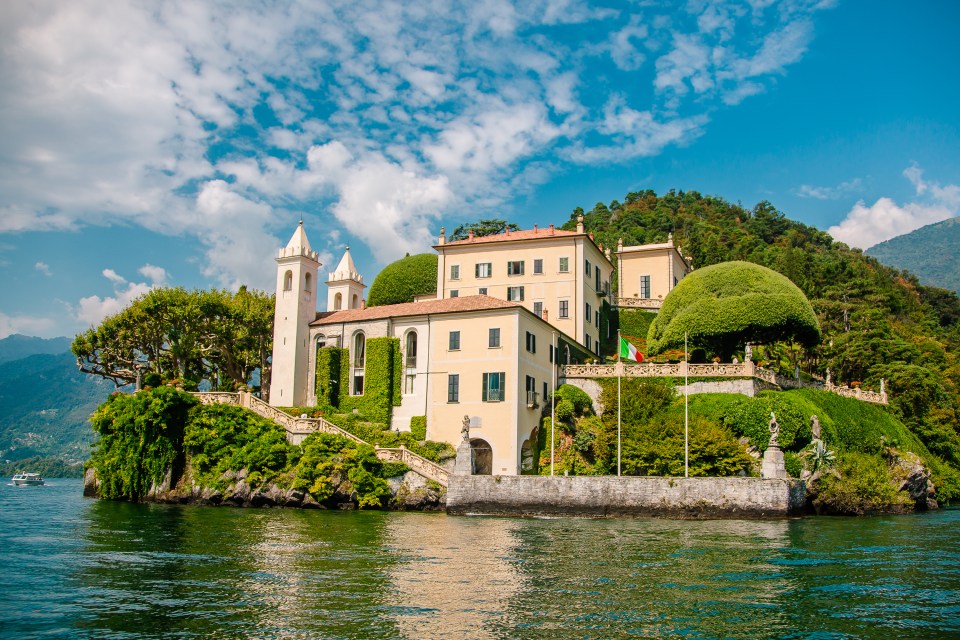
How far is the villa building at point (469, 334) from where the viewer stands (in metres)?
46.2

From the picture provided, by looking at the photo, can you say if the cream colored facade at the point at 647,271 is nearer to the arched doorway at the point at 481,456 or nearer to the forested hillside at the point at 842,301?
the forested hillside at the point at 842,301

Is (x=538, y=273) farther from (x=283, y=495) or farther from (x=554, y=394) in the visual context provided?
(x=283, y=495)

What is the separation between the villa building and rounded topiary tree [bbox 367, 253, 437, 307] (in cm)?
959

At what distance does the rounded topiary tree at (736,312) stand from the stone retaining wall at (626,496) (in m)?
14.4

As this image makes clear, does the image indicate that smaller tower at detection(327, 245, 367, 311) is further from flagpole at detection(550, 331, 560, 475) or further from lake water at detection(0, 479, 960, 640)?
lake water at detection(0, 479, 960, 640)

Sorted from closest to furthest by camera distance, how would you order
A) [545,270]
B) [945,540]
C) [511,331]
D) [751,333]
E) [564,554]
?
[564,554], [945,540], [511,331], [751,333], [545,270]

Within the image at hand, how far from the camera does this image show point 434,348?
48.5 m

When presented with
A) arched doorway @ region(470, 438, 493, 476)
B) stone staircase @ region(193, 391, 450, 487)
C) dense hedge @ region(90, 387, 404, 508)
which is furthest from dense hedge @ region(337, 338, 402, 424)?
arched doorway @ region(470, 438, 493, 476)

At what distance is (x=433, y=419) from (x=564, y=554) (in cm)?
2460

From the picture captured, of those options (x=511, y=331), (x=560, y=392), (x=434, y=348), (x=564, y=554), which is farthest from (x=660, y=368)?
(x=564, y=554)

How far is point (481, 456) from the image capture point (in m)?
46.9

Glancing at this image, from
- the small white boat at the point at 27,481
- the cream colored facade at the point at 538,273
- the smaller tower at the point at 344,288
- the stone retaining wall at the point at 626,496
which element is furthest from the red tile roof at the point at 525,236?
the small white boat at the point at 27,481

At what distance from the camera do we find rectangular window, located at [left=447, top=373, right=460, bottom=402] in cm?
4712

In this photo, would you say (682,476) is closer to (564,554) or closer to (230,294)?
(564,554)
